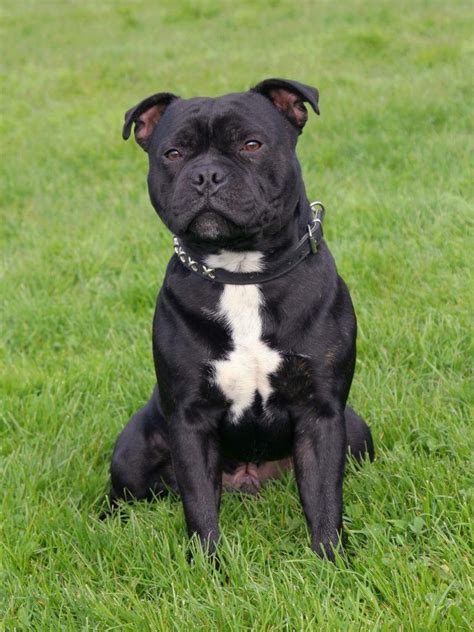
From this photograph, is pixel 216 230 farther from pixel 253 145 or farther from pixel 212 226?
pixel 253 145

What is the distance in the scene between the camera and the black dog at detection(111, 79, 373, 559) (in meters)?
2.72

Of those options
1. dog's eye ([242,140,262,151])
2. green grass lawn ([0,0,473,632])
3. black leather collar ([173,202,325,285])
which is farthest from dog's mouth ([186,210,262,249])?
green grass lawn ([0,0,473,632])

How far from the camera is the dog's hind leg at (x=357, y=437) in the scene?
3.11m

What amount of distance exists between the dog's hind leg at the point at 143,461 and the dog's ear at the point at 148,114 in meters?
0.95

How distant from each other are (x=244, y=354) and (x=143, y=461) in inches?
28.8

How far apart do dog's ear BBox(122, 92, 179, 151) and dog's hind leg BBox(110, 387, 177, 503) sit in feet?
3.12

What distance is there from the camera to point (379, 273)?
4637 millimetres

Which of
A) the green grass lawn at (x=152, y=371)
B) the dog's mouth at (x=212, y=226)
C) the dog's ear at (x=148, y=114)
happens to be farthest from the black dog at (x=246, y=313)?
the green grass lawn at (x=152, y=371)

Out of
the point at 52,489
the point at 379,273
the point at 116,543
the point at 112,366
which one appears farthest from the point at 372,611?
the point at 379,273

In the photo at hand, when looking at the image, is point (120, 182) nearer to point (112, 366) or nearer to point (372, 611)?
point (112, 366)

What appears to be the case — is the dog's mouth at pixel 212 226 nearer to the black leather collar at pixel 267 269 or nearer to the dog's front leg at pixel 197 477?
the black leather collar at pixel 267 269

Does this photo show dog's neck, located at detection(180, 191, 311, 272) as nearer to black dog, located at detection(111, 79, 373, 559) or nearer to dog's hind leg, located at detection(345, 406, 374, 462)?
black dog, located at detection(111, 79, 373, 559)

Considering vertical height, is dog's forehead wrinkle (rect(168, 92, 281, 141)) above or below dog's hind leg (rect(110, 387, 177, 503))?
above

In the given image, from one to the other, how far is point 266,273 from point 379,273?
193cm
